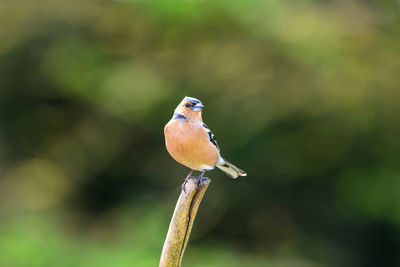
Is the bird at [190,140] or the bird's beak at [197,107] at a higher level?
the bird's beak at [197,107]

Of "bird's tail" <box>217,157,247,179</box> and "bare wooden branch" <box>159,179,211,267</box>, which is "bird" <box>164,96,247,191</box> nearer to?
"bird's tail" <box>217,157,247,179</box>

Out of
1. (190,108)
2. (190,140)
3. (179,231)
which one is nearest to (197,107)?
(190,108)

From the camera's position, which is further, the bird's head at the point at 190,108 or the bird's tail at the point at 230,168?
the bird's tail at the point at 230,168

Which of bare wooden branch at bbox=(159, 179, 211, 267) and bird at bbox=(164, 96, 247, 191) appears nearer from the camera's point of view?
bare wooden branch at bbox=(159, 179, 211, 267)

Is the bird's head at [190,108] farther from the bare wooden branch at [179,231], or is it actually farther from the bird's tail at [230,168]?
the bare wooden branch at [179,231]

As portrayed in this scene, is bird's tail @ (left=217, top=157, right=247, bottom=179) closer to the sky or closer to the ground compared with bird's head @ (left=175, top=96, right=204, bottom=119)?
closer to the ground

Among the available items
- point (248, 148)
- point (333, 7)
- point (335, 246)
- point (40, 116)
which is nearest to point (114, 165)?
point (40, 116)

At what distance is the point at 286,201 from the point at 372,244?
5.71ft

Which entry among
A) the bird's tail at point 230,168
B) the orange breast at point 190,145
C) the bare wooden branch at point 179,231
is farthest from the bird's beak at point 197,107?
the bare wooden branch at point 179,231

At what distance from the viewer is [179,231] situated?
316 cm

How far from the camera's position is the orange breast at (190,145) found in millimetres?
3777

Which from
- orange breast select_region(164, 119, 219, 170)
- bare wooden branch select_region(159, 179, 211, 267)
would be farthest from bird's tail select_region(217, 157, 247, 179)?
bare wooden branch select_region(159, 179, 211, 267)

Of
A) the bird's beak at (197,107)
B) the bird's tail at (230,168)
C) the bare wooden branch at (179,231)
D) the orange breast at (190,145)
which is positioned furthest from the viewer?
the bird's tail at (230,168)

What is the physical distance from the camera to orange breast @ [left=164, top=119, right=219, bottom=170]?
12.4ft
